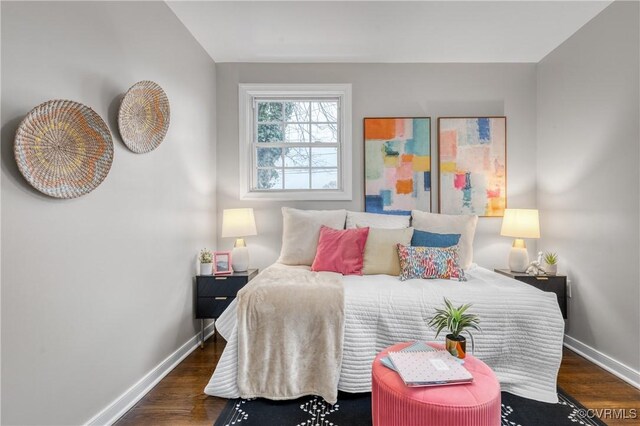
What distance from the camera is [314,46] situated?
2.87m

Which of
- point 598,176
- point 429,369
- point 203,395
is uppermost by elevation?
point 598,176

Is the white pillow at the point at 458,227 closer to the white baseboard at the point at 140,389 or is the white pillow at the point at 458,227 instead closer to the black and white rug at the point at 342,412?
the black and white rug at the point at 342,412

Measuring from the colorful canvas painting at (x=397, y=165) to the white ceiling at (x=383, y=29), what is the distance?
26.6 inches

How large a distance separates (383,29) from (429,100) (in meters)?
0.92

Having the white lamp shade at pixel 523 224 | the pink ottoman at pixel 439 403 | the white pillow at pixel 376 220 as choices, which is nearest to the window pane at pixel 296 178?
the white pillow at pixel 376 220

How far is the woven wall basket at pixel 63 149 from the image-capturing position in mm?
1261

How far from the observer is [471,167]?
3180 mm

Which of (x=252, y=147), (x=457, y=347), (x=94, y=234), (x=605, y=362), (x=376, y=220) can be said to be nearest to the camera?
(x=457, y=347)

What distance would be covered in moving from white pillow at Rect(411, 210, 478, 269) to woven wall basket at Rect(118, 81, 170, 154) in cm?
222

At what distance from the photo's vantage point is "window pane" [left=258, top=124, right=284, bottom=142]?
3346 mm

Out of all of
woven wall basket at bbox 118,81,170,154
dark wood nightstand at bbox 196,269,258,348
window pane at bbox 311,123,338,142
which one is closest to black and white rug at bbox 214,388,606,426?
dark wood nightstand at bbox 196,269,258,348

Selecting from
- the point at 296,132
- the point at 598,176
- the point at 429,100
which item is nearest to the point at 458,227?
the point at 598,176

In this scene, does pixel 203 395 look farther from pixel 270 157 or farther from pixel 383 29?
pixel 383 29

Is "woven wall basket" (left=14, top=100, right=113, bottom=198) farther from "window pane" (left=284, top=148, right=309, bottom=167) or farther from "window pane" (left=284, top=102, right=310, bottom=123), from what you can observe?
"window pane" (left=284, top=102, right=310, bottom=123)
